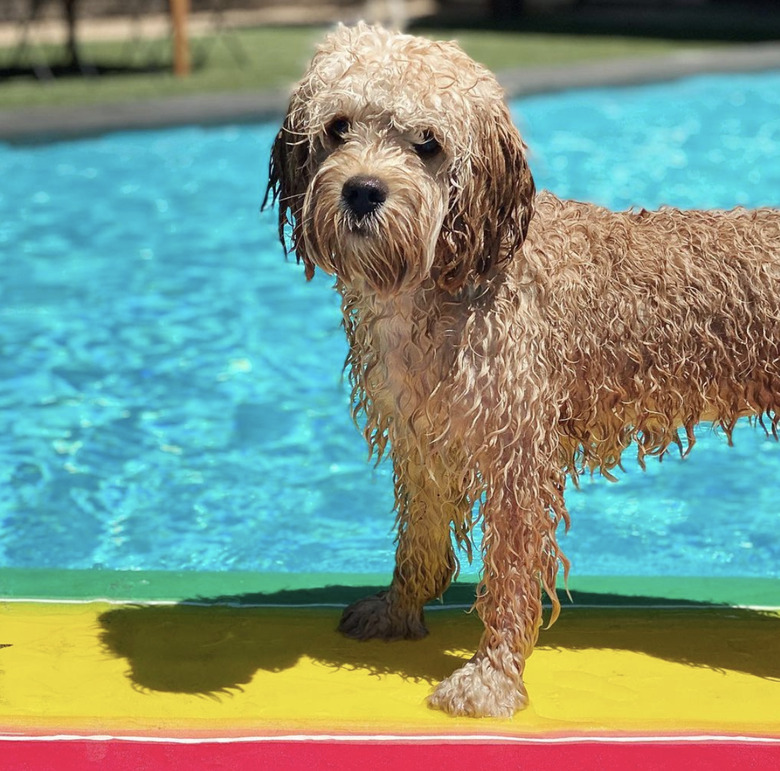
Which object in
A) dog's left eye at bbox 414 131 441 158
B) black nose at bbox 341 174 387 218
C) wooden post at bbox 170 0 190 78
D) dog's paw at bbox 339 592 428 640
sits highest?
dog's left eye at bbox 414 131 441 158

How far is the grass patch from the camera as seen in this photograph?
14891mm

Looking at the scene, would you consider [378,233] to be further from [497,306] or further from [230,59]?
[230,59]

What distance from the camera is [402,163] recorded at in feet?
11.0

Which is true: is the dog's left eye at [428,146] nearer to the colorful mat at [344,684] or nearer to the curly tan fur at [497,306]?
the curly tan fur at [497,306]

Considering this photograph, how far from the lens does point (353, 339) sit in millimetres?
3973

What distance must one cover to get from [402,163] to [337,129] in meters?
0.22

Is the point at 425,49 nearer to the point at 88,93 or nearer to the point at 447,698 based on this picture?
the point at 447,698

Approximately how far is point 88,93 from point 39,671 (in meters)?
11.9

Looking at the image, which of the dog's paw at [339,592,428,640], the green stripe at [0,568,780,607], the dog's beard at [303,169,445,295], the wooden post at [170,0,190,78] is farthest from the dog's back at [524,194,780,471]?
the wooden post at [170,0,190,78]

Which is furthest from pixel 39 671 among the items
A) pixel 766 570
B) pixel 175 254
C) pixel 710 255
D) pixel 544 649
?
pixel 175 254

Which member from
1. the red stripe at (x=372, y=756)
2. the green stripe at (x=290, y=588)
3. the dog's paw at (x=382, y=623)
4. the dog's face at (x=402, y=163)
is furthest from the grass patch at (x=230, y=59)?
the red stripe at (x=372, y=756)

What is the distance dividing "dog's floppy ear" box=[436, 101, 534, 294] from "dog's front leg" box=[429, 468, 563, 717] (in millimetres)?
689

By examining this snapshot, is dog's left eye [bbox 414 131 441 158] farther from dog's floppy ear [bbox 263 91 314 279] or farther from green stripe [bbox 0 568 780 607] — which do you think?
green stripe [bbox 0 568 780 607]

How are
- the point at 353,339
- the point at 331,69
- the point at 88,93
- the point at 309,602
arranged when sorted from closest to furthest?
the point at 331,69
the point at 353,339
the point at 309,602
the point at 88,93
